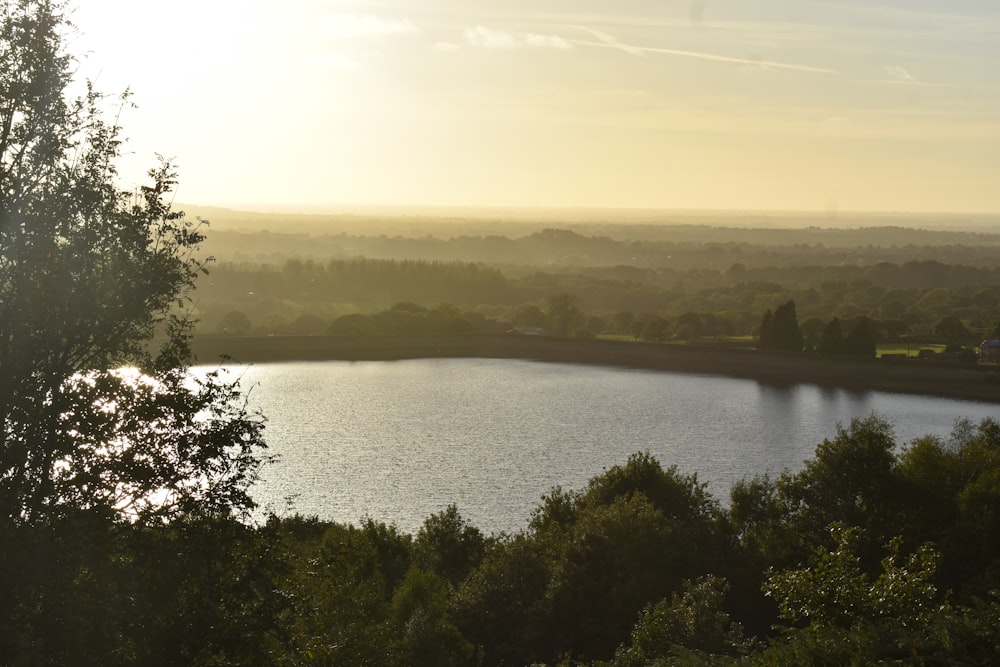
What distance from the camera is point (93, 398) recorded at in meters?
5.21

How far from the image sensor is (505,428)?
3272 centimetres

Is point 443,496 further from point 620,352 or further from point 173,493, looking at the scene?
point 620,352

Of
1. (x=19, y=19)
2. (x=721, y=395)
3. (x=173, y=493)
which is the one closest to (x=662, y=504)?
(x=173, y=493)

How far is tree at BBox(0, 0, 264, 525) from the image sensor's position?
5117mm

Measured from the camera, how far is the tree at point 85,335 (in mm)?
5117

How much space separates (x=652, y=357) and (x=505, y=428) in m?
21.3

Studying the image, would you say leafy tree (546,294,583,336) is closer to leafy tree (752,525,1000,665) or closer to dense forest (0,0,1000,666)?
dense forest (0,0,1000,666)

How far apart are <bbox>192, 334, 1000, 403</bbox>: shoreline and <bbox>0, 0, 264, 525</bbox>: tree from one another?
126ft

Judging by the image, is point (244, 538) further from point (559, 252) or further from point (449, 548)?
point (559, 252)

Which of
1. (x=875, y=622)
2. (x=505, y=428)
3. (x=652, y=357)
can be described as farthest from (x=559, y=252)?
(x=875, y=622)

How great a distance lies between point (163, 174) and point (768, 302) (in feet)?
233

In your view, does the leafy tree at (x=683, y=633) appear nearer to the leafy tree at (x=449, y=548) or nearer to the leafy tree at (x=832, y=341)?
the leafy tree at (x=449, y=548)

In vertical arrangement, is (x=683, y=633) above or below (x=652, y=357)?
above

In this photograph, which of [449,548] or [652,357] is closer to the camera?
[449,548]
